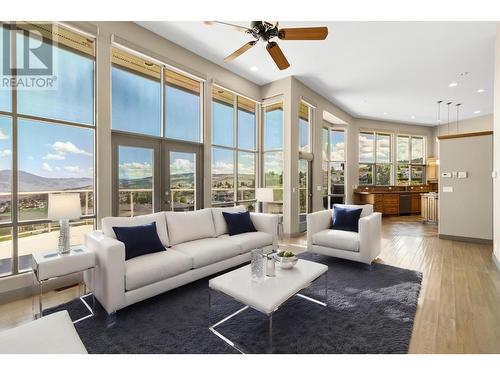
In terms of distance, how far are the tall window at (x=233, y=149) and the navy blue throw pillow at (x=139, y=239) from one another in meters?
2.29

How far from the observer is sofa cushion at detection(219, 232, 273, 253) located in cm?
353

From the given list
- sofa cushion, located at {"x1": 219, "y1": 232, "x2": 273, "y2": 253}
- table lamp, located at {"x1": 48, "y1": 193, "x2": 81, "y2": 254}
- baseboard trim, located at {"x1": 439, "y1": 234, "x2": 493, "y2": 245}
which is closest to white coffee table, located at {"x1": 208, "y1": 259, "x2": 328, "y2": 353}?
sofa cushion, located at {"x1": 219, "y1": 232, "x2": 273, "y2": 253}

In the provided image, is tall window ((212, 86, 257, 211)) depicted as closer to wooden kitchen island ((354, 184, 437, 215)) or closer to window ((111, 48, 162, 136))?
window ((111, 48, 162, 136))

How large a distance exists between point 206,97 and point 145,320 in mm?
3960

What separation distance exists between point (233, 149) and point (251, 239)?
2579 mm

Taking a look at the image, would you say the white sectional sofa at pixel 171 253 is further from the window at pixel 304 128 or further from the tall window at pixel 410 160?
the tall window at pixel 410 160

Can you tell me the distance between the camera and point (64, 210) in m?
2.48

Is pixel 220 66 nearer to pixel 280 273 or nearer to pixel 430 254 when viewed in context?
pixel 280 273

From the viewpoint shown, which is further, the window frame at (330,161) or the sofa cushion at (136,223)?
the window frame at (330,161)

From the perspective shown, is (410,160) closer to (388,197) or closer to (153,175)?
(388,197)

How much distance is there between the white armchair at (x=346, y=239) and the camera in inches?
137

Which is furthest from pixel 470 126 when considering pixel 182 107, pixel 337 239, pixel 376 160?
pixel 182 107

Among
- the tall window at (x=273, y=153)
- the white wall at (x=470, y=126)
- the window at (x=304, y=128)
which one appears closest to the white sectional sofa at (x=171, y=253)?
the tall window at (x=273, y=153)

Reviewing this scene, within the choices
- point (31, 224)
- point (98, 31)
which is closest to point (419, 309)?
point (31, 224)
